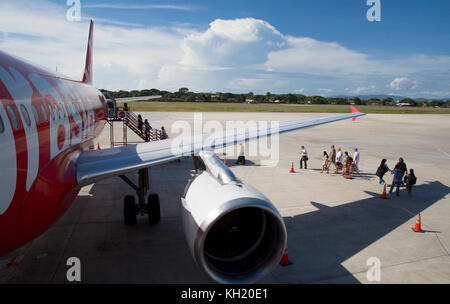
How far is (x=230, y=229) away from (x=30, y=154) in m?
3.35

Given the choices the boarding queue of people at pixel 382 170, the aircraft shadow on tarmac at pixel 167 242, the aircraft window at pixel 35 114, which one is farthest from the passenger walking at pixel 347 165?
→ the aircraft window at pixel 35 114

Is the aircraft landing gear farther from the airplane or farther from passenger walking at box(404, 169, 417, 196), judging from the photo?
passenger walking at box(404, 169, 417, 196)

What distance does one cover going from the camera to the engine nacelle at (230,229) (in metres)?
4.80

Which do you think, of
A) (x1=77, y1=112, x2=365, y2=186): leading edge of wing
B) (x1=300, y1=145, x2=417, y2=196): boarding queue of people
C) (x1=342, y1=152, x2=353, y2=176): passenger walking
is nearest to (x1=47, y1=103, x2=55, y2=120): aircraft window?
(x1=77, y1=112, x2=365, y2=186): leading edge of wing

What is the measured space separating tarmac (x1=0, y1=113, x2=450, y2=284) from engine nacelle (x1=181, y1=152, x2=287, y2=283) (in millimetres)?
1418

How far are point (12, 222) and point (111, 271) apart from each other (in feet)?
9.19

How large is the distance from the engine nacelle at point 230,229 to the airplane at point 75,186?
2cm

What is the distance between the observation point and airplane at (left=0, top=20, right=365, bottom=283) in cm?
436

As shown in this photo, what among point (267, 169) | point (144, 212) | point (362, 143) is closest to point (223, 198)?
point (144, 212)

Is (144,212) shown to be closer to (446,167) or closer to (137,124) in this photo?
(137,124)

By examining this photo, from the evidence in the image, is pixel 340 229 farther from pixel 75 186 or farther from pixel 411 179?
pixel 75 186

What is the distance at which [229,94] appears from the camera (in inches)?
6181

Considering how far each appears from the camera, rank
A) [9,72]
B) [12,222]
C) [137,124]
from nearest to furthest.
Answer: [12,222], [9,72], [137,124]
